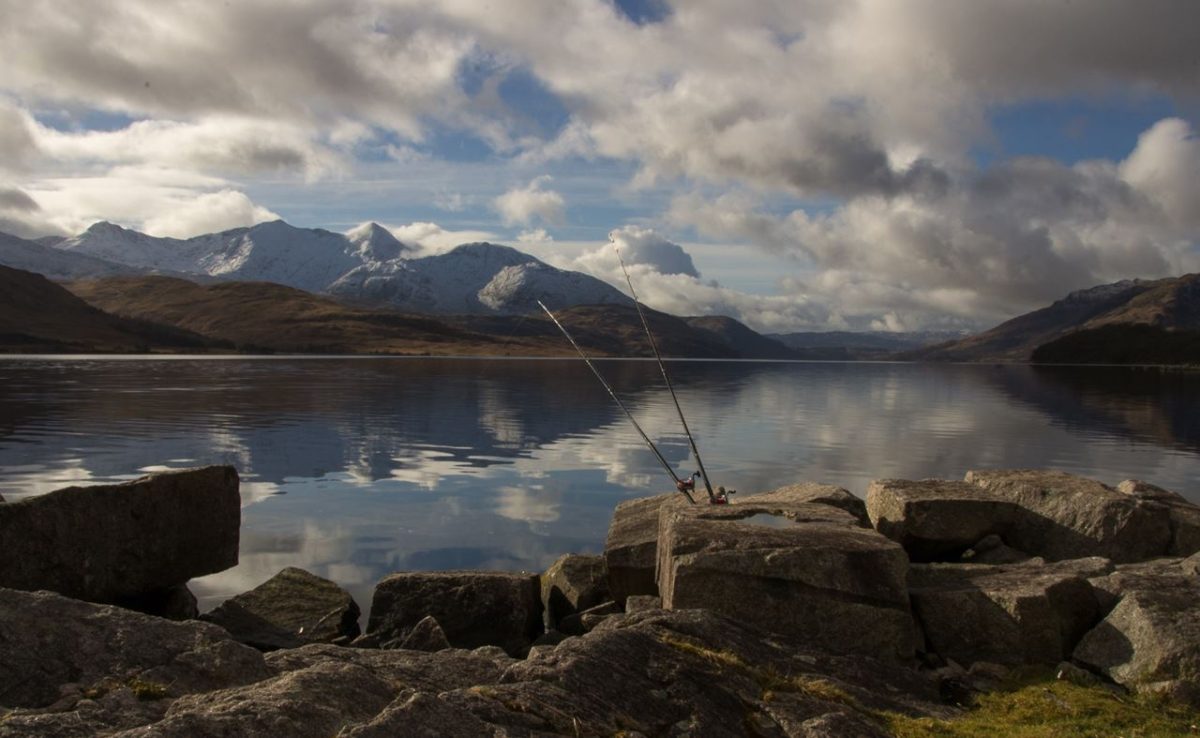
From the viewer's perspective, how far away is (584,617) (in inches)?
517

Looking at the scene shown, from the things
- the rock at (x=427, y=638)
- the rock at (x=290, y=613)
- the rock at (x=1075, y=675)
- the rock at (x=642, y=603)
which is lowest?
the rock at (x=290, y=613)

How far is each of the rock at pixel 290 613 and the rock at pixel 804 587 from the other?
6262 millimetres

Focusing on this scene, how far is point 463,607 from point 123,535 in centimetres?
538

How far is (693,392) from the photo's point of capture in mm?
86375

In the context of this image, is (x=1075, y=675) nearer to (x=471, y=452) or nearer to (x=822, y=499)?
(x=822, y=499)

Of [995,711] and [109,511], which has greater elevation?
[109,511]

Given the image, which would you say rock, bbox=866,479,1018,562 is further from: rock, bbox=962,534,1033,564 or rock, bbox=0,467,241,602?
rock, bbox=0,467,241,602

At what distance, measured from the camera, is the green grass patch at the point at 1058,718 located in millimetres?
8422

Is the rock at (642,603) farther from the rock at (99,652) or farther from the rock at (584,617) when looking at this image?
the rock at (99,652)

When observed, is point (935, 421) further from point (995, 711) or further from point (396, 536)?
point (995, 711)

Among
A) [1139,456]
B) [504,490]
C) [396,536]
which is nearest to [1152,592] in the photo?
[396,536]

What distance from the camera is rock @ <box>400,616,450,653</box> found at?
11.3 m

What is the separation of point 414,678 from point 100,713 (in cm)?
265

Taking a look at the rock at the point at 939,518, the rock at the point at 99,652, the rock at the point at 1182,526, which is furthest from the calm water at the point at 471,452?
the rock at the point at 1182,526
